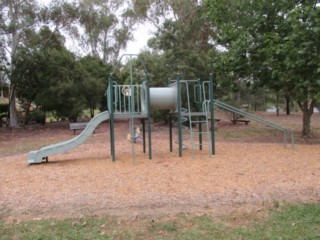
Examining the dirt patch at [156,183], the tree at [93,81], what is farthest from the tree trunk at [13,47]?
the dirt patch at [156,183]

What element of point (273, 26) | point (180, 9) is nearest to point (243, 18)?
point (273, 26)

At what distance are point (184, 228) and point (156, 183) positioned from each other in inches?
83.0

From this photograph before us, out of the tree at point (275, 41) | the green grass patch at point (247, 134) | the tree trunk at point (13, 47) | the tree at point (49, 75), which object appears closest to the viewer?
the tree at point (275, 41)

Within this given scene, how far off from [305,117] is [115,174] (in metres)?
8.60

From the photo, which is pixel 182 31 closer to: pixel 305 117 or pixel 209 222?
pixel 305 117

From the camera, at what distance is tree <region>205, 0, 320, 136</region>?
7.91 m

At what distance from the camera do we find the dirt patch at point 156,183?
4512 mm

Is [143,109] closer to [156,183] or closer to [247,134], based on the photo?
[156,183]

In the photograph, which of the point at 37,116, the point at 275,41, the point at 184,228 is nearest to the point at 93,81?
the point at 37,116

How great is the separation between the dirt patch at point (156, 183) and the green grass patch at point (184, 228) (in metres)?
0.32

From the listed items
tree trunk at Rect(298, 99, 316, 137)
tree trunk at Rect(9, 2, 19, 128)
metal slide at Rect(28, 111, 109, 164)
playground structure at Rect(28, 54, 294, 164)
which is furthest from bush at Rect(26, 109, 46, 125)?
tree trunk at Rect(298, 99, 316, 137)

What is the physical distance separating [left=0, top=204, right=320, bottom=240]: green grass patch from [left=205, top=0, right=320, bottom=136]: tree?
4.96 m

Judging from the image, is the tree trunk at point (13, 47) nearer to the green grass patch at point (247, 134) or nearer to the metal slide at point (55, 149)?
the metal slide at point (55, 149)

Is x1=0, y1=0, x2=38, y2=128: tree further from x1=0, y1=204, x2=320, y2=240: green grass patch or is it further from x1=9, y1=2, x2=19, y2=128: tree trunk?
x1=0, y1=204, x2=320, y2=240: green grass patch
